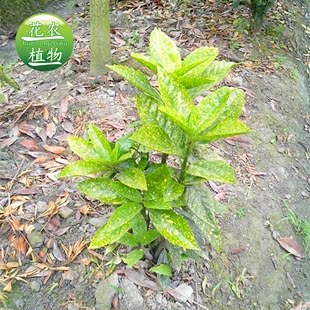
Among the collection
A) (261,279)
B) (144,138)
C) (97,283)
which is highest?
(144,138)

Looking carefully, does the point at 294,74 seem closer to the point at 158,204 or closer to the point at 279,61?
the point at 279,61

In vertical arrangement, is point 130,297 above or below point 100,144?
below

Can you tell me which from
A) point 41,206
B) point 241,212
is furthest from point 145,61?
point 241,212

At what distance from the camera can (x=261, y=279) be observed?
7.39ft

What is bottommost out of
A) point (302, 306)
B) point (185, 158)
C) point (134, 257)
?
point (302, 306)

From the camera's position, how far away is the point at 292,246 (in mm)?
2465

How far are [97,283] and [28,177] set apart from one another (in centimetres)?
73

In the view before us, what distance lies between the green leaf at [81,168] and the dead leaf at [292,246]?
1.30 metres

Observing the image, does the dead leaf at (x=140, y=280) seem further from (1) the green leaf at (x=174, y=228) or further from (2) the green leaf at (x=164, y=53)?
(2) the green leaf at (x=164, y=53)

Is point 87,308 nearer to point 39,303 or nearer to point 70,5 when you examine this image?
point 39,303

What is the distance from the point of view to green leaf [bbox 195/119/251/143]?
1.41m

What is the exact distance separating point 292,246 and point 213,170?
3.99 ft

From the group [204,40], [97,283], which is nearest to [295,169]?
[204,40]

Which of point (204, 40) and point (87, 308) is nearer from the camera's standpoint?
point (87, 308)
